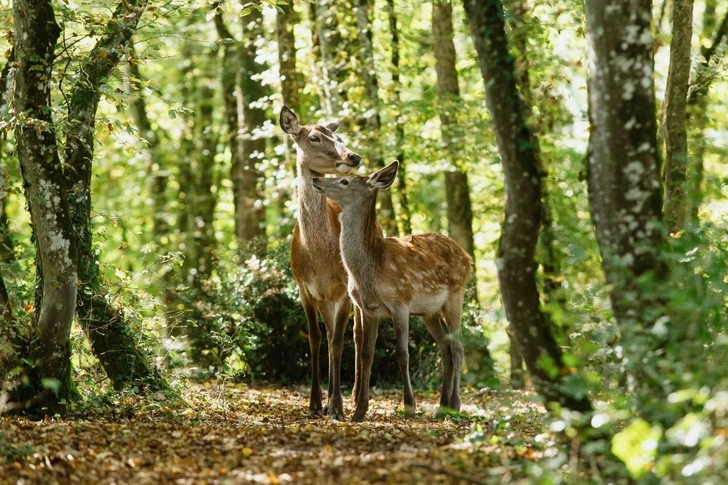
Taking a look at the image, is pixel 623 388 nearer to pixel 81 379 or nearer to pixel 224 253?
pixel 81 379

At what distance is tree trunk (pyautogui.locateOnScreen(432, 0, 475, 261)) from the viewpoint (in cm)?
1669

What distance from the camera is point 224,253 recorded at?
1502 cm

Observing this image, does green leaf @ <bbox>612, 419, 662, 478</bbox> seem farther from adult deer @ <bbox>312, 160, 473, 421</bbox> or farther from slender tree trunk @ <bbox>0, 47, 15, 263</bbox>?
slender tree trunk @ <bbox>0, 47, 15, 263</bbox>

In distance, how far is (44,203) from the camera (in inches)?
329

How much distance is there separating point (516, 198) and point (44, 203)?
13.5 feet

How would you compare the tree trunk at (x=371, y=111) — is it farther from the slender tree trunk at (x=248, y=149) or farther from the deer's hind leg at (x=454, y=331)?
the deer's hind leg at (x=454, y=331)

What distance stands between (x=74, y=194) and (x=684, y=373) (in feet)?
19.7

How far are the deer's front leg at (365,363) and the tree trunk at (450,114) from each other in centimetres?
684

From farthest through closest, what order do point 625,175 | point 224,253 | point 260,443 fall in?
point 224,253 < point 260,443 < point 625,175

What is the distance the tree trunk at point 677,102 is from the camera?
1048 centimetres

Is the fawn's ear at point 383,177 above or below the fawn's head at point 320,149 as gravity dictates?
below

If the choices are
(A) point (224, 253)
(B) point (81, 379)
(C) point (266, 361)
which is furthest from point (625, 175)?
(A) point (224, 253)

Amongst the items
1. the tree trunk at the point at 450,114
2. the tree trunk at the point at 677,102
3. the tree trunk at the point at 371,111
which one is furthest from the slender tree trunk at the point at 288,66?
the tree trunk at the point at 677,102

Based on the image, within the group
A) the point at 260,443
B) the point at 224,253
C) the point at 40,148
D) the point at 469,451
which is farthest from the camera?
the point at 224,253
